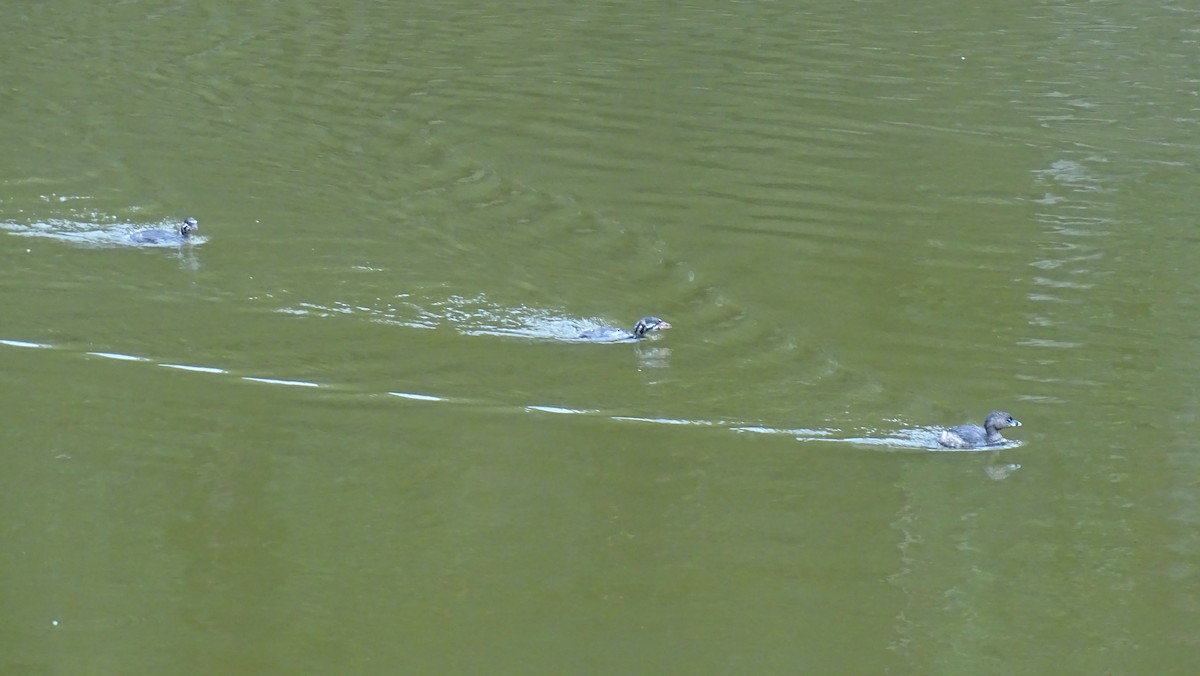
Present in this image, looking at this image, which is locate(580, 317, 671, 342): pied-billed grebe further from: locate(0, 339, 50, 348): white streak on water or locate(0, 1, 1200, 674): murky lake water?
locate(0, 339, 50, 348): white streak on water

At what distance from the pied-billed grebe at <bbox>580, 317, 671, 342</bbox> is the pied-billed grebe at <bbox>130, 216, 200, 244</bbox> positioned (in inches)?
132

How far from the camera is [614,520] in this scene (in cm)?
906

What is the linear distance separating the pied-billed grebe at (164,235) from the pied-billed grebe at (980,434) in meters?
6.08

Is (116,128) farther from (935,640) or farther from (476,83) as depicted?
(935,640)

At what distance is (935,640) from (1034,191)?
7.47 m

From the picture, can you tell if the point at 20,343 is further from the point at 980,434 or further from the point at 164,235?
the point at 980,434

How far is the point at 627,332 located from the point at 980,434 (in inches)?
106

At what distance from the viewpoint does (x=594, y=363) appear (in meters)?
11.1

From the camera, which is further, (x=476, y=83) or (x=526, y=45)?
(x=526, y=45)

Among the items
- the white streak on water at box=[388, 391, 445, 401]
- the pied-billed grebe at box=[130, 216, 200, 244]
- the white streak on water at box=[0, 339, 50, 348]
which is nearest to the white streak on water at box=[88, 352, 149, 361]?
the white streak on water at box=[0, 339, 50, 348]

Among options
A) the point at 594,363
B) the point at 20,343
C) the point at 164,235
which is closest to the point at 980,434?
the point at 594,363

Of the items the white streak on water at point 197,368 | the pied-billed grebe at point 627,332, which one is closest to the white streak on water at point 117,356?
the white streak on water at point 197,368

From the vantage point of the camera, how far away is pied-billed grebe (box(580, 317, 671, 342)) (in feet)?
37.4

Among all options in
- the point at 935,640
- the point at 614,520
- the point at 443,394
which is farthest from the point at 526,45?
the point at 935,640
